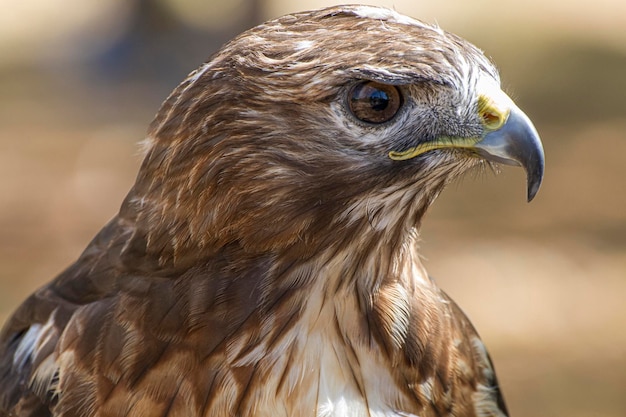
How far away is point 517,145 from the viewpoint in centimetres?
303

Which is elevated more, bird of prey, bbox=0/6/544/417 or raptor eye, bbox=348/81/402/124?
raptor eye, bbox=348/81/402/124

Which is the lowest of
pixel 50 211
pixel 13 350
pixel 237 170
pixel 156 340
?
pixel 50 211

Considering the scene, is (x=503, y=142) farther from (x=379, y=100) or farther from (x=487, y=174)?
(x=487, y=174)

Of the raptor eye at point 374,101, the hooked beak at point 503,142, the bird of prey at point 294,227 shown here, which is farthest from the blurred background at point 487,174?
the hooked beak at point 503,142

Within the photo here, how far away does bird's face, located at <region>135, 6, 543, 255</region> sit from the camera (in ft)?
10.00

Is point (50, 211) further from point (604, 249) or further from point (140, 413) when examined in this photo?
point (140, 413)

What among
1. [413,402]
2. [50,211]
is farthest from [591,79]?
[413,402]

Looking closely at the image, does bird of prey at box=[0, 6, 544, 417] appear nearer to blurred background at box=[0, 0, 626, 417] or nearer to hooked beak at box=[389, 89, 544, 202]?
hooked beak at box=[389, 89, 544, 202]

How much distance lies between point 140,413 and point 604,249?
6.60 m

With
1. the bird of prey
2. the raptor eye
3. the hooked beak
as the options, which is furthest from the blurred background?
the hooked beak

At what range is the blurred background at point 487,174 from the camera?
795 centimetres

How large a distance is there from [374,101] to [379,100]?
0.01 m

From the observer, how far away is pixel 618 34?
1532cm

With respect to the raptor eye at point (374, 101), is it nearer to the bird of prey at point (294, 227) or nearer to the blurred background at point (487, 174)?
the bird of prey at point (294, 227)
